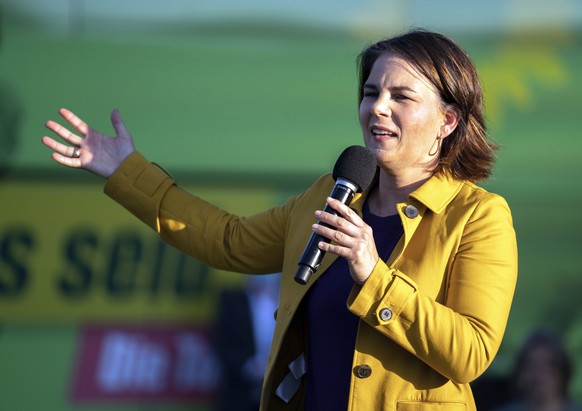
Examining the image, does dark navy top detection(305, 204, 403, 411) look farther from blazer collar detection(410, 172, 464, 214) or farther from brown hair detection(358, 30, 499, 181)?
brown hair detection(358, 30, 499, 181)

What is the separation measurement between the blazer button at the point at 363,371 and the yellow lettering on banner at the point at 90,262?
2046 mm

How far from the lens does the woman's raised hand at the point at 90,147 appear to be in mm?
2342

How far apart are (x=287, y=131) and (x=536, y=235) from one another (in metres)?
1.17

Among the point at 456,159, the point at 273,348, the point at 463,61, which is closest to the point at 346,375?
the point at 273,348

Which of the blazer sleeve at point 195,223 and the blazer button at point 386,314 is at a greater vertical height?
the blazer sleeve at point 195,223

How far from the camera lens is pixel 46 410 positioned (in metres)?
3.95

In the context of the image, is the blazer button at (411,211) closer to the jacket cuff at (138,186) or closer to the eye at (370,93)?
the eye at (370,93)

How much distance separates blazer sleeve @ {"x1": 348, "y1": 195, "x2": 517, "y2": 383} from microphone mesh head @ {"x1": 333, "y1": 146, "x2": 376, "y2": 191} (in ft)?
0.63

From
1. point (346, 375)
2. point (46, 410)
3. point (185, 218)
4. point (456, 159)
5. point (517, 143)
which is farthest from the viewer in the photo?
point (517, 143)

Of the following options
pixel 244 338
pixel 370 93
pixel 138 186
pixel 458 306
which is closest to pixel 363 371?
pixel 458 306

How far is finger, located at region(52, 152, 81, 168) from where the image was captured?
2.30 m

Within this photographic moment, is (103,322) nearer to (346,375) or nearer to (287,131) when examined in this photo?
(287,131)

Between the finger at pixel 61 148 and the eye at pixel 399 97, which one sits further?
the finger at pixel 61 148

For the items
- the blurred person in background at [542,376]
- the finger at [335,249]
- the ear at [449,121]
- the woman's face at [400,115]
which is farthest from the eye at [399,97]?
the blurred person in background at [542,376]
